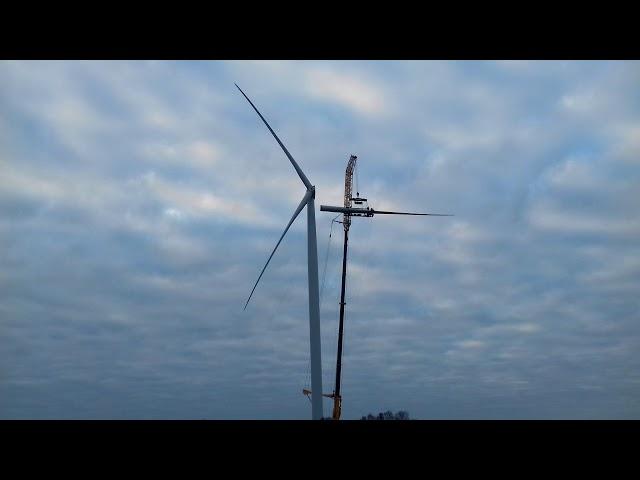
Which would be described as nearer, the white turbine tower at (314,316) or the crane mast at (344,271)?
the white turbine tower at (314,316)

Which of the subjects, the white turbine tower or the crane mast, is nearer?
the white turbine tower

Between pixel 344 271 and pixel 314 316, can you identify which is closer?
pixel 314 316

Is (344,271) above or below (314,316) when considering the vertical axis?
above
